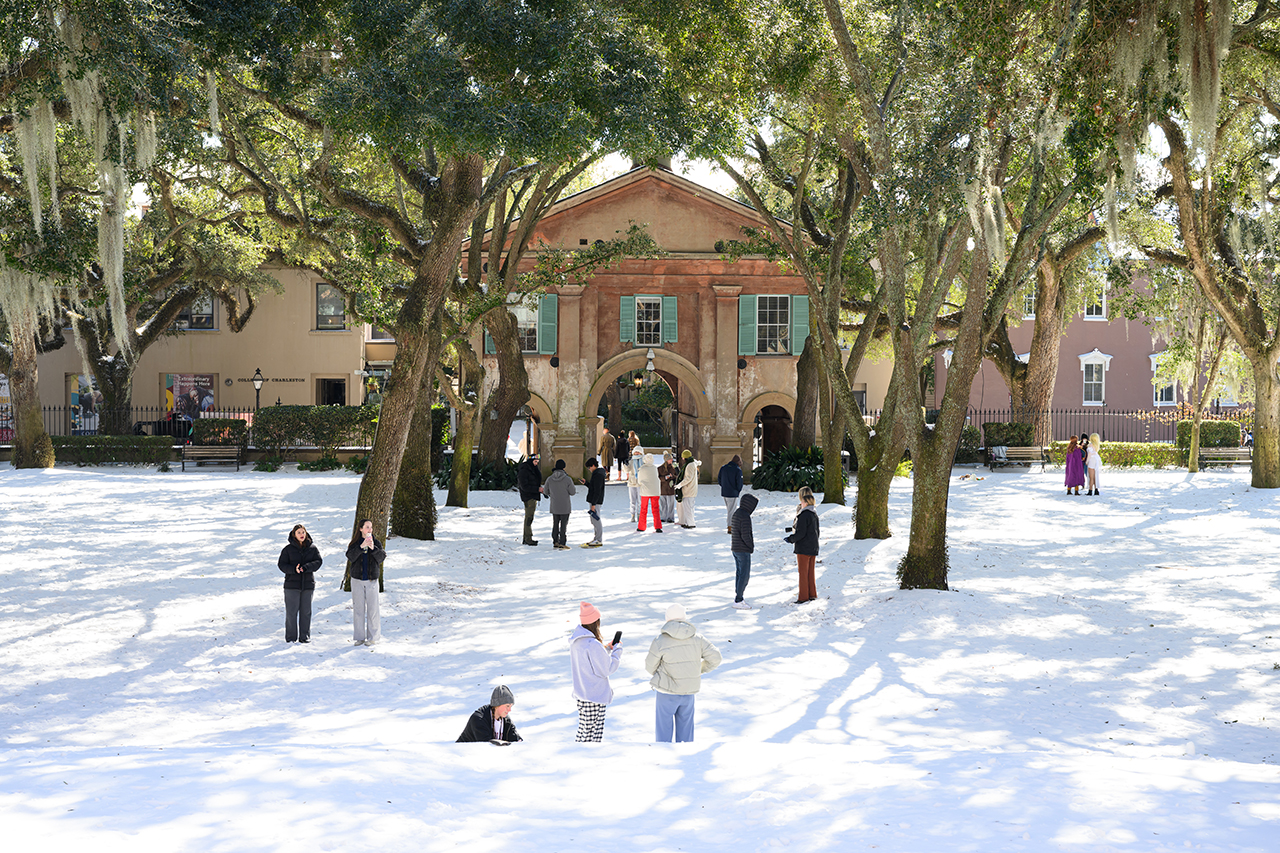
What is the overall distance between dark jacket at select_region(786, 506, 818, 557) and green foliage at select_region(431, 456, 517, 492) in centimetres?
1380

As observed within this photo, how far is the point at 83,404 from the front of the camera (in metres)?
38.1

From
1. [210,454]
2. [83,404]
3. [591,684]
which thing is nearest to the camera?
[591,684]

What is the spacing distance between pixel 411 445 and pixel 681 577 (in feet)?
17.0

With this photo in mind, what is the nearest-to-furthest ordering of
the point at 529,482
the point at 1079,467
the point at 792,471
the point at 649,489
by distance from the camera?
the point at 529,482 → the point at 649,489 → the point at 1079,467 → the point at 792,471

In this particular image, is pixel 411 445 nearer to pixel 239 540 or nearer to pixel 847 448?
pixel 239 540

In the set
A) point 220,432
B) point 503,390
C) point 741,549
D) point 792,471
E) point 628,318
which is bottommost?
point 741,549

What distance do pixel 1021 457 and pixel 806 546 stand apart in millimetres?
21216

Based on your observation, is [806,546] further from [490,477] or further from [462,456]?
[490,477]

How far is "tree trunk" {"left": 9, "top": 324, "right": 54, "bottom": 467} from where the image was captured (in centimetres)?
2702

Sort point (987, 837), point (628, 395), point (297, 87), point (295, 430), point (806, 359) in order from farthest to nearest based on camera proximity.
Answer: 1. point (628, 395)
2. point (295, 430)
3. point (806, 359)
4. point (297, 87)
5. point (987, 837)

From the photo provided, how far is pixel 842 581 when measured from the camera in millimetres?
13492

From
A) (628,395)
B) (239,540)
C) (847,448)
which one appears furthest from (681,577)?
(628,395)

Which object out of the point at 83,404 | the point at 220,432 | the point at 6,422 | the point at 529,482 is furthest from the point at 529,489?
the point at 83,404

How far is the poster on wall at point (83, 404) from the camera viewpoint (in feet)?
123
